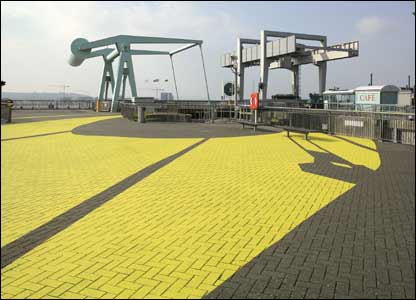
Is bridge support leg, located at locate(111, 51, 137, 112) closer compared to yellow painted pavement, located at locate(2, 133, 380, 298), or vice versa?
yellow painted pavement, located at locate(2, 133, 380, 298)

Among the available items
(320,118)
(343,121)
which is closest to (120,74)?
(320,118)

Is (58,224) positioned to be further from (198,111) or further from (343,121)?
(198,111)

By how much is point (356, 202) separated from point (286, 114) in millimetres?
14027

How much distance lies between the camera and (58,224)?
4590 millimetres

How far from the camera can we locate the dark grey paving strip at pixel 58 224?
12.2 ft

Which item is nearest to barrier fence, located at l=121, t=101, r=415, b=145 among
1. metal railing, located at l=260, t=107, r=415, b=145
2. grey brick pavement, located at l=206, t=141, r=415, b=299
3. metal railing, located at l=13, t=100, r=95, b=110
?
metal railing, located at l=260, t=107, r=415, b=145

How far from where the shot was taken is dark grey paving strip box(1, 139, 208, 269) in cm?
371

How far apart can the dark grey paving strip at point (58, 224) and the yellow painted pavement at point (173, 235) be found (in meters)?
0.10

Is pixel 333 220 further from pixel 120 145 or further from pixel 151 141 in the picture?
pixel 151 141

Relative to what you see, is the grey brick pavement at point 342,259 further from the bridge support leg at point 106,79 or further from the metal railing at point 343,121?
the bridge support leg at point 106,79

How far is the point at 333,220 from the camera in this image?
4.79m

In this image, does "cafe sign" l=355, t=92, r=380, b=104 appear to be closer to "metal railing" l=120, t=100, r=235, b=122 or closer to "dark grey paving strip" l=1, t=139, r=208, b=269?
"metal railing" l=120, t=100, r=235, b=122

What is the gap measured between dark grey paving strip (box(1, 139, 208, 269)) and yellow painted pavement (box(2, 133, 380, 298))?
10cm

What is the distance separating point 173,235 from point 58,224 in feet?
4.33
